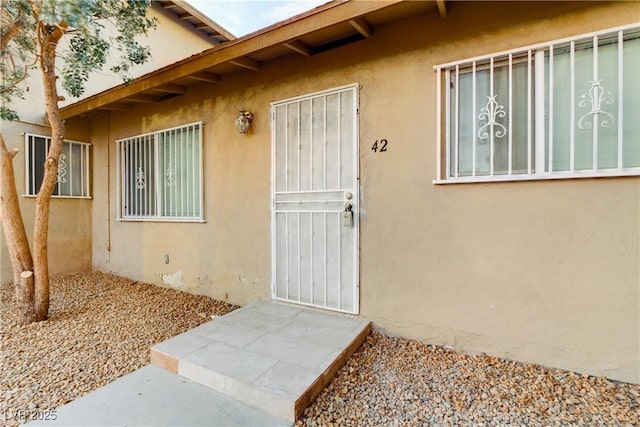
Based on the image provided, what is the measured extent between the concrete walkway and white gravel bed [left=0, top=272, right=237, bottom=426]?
0.34 metres

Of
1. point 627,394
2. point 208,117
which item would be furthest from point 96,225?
point 627,394

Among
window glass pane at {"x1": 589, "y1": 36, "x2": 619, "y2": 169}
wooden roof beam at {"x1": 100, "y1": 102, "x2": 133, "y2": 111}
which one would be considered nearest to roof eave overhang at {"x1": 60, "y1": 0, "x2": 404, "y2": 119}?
wooden roof beam at {"x1": 100, "y1": 102, "x2": 133, "y2": 111}

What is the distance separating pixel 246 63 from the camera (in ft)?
12.3

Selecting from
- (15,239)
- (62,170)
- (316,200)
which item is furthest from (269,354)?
(62,170)

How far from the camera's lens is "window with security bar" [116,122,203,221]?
15.5ft

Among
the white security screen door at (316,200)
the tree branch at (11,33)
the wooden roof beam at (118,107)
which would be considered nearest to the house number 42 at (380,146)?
the white security screen door at (316,200)

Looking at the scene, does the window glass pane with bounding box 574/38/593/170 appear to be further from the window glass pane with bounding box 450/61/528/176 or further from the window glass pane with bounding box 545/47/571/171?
the window glass pane with bounding box 450/61/528/176

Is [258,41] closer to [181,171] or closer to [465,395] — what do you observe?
[181,171]

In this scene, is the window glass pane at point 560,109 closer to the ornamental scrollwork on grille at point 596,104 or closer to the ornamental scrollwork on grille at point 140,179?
the ornamental scrollwork on grille at point 596,104

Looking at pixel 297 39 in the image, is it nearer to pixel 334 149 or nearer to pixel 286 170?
pixel 334 149

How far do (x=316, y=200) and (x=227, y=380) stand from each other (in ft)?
6.76

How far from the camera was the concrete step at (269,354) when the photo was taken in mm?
2100

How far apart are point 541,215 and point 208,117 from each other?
169 inches

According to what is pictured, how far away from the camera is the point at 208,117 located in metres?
4.50
